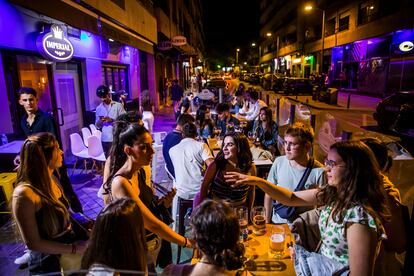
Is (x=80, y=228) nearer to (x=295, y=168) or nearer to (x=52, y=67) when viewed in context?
(x=295, y=168)

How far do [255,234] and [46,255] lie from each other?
172 centimetres

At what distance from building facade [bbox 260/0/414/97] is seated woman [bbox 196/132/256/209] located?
2189cm

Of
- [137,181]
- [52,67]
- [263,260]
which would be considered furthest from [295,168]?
[52,67]

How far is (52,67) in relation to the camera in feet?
26.0

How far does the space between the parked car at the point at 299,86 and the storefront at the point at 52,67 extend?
20.9 m

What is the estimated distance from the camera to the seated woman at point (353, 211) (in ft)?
5.76

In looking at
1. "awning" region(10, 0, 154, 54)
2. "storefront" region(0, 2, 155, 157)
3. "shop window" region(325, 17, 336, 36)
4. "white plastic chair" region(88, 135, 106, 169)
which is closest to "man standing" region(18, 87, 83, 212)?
"awning" region(10, 0, 154, 54)

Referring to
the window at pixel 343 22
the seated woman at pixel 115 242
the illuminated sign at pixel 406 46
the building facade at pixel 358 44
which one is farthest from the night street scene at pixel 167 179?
the window at pixel 343 22

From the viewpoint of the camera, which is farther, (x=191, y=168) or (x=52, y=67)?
(x=52, y=67)

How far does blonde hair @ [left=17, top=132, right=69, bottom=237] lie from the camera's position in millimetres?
2318

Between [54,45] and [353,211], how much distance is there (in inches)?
281

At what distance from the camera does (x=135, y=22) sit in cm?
1198

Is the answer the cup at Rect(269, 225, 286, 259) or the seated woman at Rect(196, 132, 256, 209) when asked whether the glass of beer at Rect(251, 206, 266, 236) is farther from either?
the seated woman at Rect(196, 132, 256, 209)

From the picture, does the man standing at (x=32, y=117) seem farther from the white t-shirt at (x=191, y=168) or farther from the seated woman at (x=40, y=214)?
the seated woman at (x=40, y=214)
